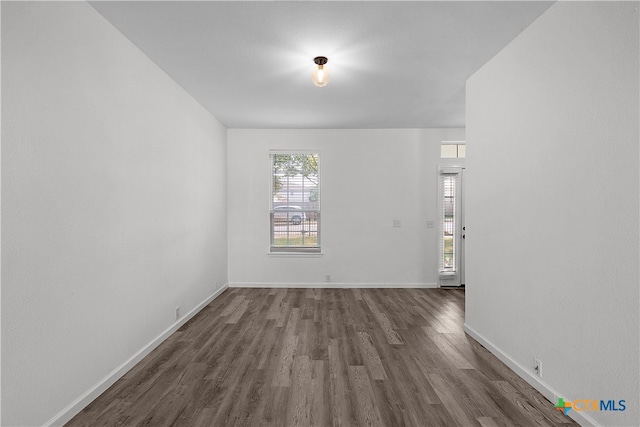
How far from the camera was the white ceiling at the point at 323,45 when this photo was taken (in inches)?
86.6

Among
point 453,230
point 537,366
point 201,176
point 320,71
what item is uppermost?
point 320,71

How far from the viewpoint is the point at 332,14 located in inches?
88.2

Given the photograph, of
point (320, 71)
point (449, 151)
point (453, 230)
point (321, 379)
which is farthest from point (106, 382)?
point (449, 151)

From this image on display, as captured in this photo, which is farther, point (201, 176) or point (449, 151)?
point (449, 151)

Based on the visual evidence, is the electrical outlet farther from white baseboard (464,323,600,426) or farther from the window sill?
the window sill

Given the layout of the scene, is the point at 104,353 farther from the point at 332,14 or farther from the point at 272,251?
the point at 272,251

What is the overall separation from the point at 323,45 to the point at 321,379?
2698 mm

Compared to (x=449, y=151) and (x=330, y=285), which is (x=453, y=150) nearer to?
(x=449, y=151)

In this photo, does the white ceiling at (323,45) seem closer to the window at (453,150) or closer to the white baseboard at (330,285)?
the window at (453,150)

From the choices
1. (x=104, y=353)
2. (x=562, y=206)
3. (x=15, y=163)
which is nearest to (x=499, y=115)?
(x=562, y=206)

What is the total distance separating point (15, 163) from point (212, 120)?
326 cm

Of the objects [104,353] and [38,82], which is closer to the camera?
[38,82]

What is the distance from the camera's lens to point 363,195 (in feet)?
17.9

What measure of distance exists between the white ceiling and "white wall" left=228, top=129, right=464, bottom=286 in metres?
1.28
